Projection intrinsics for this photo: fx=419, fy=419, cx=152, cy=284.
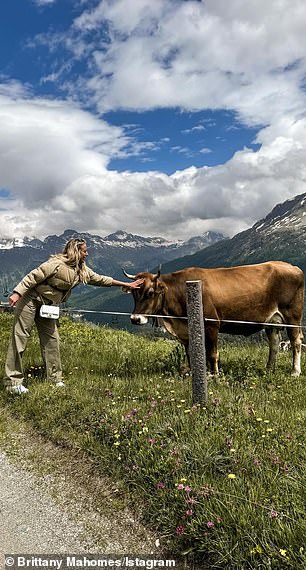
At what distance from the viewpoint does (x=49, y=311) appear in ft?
27.0

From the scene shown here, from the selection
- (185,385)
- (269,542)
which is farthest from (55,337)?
(269,542)

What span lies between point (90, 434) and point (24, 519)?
1640 millimetres

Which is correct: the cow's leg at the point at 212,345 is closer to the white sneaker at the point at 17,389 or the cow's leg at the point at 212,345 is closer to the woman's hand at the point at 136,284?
the woman's hand at the point at 136,284

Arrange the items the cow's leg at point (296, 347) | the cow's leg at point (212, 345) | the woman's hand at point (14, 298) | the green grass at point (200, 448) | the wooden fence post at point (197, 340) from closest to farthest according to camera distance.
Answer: the green grass at point (200, 448) → the wooden fence post at point (197, 340) → the woman's hand at point (14, 298) → the cow's leg at point (212, 345) → the cow's leg at point (296, 347)

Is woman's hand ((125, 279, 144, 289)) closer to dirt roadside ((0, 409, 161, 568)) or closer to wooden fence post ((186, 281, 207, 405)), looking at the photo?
wooden fence post ((186, 281, 207, 405))

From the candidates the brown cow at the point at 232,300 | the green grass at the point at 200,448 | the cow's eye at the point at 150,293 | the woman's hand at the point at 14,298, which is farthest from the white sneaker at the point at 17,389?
the cow's eye at the point at 150,293

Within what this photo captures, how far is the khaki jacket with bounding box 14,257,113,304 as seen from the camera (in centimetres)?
826

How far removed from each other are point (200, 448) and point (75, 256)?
15.6 feet

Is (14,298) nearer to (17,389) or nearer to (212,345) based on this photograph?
(17,389)

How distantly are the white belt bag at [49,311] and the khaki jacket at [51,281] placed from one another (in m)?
0.35

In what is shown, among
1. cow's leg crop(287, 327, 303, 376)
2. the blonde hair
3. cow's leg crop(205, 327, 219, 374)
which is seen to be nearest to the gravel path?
the blonde hair

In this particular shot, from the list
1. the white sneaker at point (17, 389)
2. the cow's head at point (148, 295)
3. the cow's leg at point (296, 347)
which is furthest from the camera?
the cow's leg at point (296, 347)

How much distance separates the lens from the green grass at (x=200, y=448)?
3787 mm

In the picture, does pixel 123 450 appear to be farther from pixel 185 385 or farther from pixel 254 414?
pixel 185 385
